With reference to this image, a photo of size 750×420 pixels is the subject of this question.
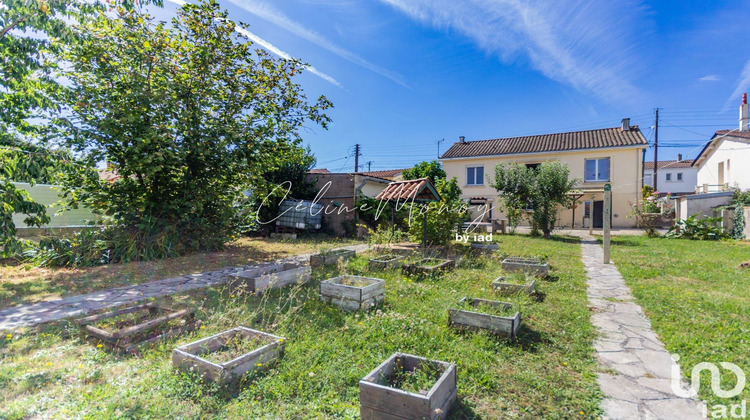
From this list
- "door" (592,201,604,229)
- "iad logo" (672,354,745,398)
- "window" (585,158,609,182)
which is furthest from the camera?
"door" (592,201,604,229)

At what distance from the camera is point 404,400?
210 cm

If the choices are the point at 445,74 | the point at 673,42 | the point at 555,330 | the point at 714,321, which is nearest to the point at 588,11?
the point at 673,42

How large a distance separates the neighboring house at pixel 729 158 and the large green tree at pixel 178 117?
20141 mm

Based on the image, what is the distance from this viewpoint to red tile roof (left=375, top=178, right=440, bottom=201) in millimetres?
9149

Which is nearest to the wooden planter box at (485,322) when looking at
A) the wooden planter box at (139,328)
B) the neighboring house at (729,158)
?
the wooden planter box at (139,328)

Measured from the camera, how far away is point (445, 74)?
13.1 m

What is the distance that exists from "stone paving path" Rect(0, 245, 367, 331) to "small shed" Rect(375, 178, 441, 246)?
16.2 feet

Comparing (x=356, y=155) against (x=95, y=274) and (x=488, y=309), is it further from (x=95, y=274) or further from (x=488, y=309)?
(x=488, y=309)

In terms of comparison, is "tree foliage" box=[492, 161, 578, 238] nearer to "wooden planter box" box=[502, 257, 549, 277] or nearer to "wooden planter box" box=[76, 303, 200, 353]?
"wooden planter box" box=[502, 257, 549, 277]

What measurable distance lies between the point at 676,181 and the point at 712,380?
150ft

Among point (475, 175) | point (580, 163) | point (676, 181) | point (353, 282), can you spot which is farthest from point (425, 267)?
point (676, 181)

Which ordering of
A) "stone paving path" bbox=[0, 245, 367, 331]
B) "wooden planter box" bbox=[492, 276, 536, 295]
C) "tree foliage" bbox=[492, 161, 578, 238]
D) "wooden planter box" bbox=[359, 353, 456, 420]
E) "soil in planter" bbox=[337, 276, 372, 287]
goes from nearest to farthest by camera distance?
"wooden planter box" bbox=[359, 353, 456, 420]
"stone paving path" bbox=[0, 245, 367, 331]
"soil in planter" bbox=[337, 276, 372, 287]
"wooden planter box" bbox=[492, 276, 536, 295]
"tree foliage" bbox=[492, 161, 578, 238]

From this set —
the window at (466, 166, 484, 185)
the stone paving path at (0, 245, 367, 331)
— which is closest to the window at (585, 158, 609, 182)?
the window at (466, 166, 484, 185)

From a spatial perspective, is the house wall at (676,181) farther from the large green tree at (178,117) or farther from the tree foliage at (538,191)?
the large green tree at (178,117)
